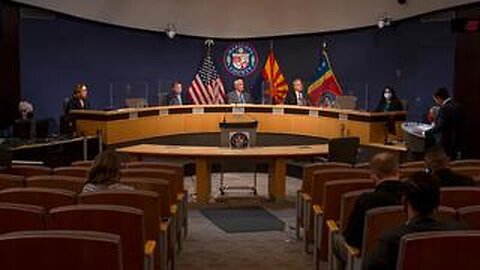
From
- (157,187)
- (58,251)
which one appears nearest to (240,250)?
(157,187)

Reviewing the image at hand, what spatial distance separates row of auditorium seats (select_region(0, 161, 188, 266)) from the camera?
5.35 m

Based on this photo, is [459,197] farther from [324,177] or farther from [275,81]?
[275,81]

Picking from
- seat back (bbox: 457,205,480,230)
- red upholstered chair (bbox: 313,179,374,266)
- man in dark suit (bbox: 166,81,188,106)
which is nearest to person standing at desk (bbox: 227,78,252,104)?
man in dark suit (bbox: 166,81,188,106)

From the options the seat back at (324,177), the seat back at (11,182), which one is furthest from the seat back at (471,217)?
the seat back at (11,182)

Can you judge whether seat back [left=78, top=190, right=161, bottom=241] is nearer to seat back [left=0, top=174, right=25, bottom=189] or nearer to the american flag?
seat back [left=0, top=174, right=25, bottom=189]

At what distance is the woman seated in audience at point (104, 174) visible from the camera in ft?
16.0

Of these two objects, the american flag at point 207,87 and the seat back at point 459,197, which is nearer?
the seat back at point 459,197

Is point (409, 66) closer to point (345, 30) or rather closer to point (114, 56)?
point (345, 30)

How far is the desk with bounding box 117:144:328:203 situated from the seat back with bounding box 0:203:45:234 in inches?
211

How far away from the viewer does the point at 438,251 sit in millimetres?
2939

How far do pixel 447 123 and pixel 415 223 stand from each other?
6.35 m

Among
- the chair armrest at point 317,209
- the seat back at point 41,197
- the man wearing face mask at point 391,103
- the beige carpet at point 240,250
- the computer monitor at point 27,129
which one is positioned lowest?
the beige carpet at point 240,250

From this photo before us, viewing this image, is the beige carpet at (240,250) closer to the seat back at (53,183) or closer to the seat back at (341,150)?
the seat back at (341,150)

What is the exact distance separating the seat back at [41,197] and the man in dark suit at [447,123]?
20.3ft
